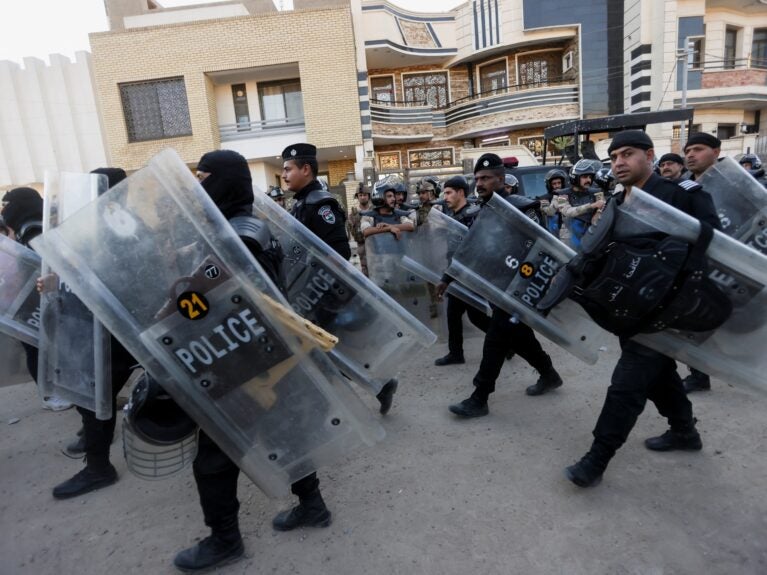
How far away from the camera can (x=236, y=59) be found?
636 inches

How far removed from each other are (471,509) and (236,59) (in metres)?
17.5

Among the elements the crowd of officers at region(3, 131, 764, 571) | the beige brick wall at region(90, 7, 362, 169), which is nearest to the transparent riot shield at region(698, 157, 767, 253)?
the crowd of officers at region(3, 131, 764, 571)

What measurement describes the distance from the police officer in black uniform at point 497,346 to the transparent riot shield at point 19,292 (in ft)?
8.55

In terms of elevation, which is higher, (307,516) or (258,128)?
(258,128)

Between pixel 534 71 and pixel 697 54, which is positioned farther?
pixel 534 71

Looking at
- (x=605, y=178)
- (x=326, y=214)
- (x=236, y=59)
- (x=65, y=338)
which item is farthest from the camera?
(x=236, y=59)

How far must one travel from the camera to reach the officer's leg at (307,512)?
2.17m

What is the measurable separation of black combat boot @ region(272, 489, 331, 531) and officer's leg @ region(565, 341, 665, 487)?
122 centimetres

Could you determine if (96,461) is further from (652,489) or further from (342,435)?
(652,489)

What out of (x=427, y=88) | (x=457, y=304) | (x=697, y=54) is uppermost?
(x=427, y=88)

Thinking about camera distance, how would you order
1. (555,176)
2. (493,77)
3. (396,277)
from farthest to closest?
(493,77), (555,176), (396,277)

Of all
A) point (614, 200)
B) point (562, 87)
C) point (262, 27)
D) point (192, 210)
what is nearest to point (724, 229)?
point (614, 200)

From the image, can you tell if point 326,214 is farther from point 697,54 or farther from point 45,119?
point 45,119

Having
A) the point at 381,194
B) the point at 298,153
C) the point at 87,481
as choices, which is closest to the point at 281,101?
the point at 381,194
